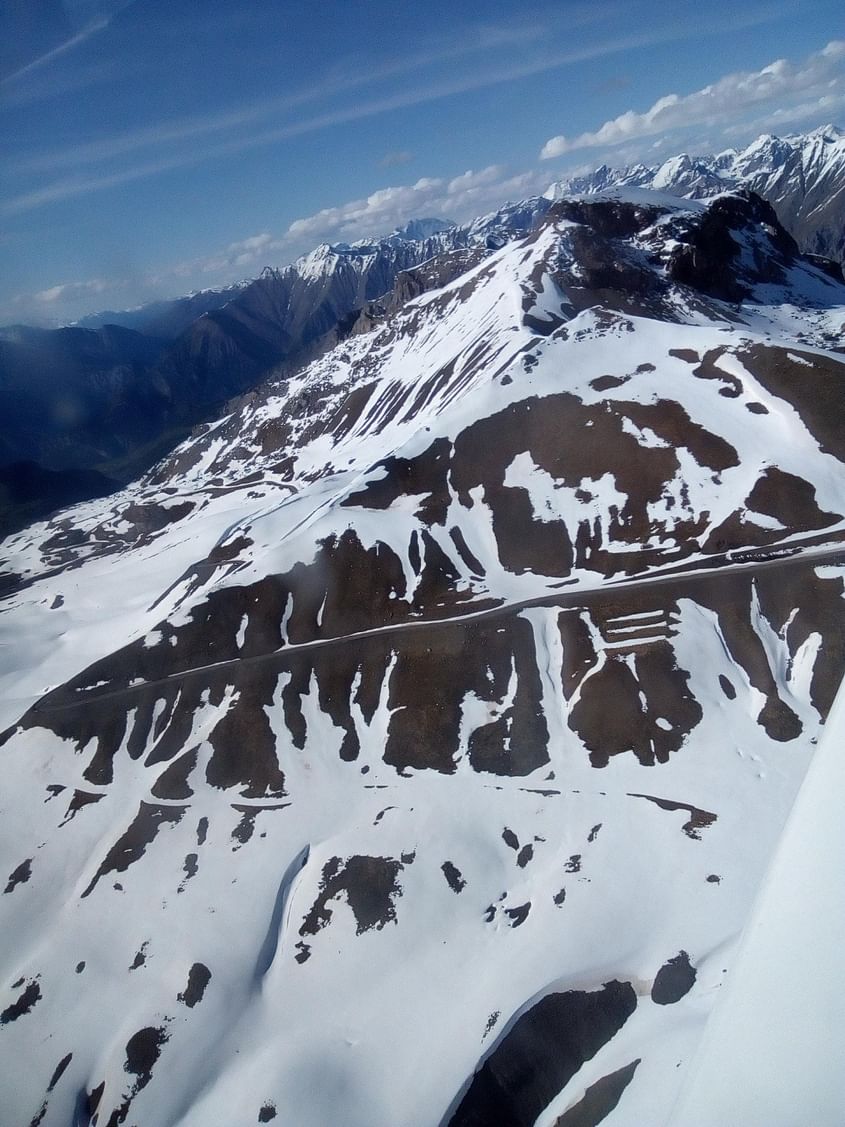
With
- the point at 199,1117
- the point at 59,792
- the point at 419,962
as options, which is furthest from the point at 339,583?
the point at 199,1117

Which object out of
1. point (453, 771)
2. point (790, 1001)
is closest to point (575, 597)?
point (453, 771)

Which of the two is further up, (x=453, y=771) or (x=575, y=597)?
(x=575, y=597)

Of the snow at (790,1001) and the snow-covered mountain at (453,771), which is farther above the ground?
the snow at (790,1001)

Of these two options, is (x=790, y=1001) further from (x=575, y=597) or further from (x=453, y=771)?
(x=575, y=597)

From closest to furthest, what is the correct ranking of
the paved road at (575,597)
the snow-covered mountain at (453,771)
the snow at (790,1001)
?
the snow at (790,1001)
the snow-covered mountain at (453,771)
the paved road at (575,597)

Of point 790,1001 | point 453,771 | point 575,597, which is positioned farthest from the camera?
point 575,597

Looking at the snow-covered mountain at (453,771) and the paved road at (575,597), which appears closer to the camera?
the snow-covered mountain at (453,771)

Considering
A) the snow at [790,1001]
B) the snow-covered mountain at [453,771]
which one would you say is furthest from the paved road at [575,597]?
the snow at [790,1001]

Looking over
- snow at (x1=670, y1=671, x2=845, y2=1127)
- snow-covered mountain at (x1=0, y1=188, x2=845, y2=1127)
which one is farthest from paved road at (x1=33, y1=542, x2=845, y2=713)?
snow at (x1=670, y1=671, x2=845, y2=1127)

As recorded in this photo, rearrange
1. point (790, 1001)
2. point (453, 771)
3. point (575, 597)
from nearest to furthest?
1. point (790, 1001)
2. point (453, 771)
3. point (575, 597)

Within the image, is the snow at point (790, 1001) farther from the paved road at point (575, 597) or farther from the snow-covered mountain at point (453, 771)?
the paved road at point (575, 597)
